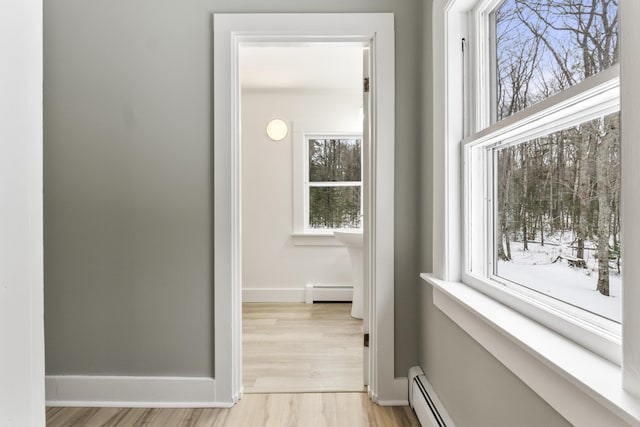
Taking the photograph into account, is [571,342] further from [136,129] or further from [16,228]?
[136,129]

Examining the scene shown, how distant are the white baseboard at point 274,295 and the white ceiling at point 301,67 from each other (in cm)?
202

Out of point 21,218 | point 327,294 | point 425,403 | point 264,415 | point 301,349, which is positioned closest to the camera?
point 21,218

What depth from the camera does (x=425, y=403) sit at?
5.44ft

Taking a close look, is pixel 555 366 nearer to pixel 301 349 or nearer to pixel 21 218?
pixel 21 218

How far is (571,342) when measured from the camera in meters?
0.86

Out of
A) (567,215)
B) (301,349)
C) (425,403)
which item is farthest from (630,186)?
(301,349)

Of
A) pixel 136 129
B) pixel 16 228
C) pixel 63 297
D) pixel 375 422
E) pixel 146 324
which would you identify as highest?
pixel 136 129

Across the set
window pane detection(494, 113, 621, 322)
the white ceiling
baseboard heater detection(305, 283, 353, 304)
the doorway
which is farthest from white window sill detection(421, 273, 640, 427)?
baseboard heater detection(305, 283, 353, 304)

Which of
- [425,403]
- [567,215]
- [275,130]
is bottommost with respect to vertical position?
[425,403]

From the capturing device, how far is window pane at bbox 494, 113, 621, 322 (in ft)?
2.63

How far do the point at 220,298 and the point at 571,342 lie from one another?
1473mm

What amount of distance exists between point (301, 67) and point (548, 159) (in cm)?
279

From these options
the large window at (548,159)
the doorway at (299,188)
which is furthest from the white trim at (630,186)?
the doorway at (299,188)

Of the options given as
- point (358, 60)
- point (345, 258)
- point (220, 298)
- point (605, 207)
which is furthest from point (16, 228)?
point (345, 258)
